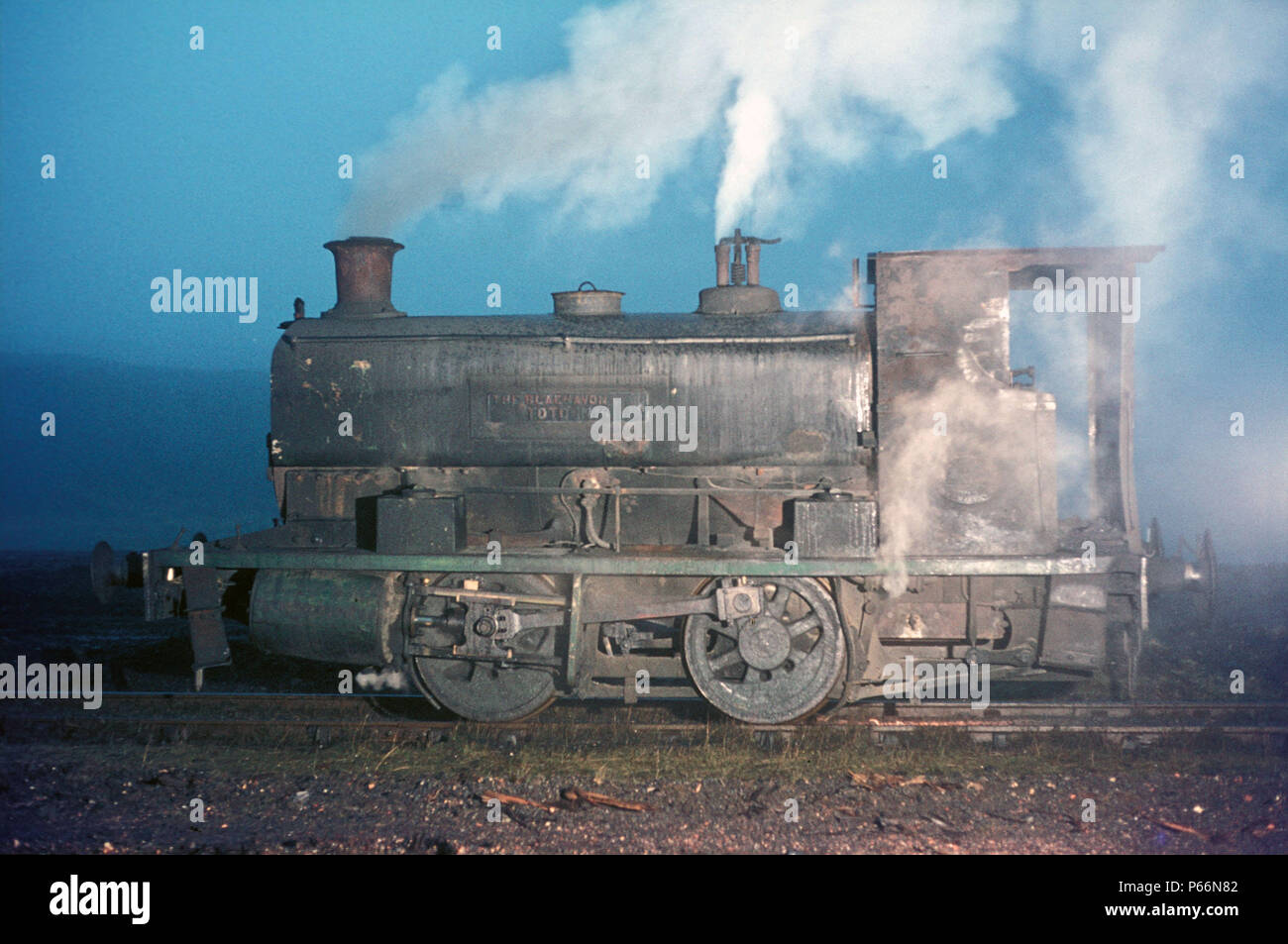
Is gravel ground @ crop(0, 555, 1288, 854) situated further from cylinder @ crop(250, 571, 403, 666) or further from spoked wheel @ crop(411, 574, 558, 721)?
cylinder @ crop(250, 571, 403, 666)

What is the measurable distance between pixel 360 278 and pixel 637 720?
4.78m

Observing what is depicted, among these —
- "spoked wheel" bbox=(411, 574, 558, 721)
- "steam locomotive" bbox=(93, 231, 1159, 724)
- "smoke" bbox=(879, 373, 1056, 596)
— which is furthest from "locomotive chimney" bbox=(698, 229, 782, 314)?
"spoked wheel" bbox=(411, 574, 558, 721)

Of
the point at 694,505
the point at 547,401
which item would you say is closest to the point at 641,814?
the point at 694,505

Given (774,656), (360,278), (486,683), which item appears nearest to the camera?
(774,656)

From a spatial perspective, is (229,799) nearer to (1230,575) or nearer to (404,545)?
(404,545)

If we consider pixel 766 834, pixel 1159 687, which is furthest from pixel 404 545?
pixel 1159 687

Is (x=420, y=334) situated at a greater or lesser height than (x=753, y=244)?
lesser

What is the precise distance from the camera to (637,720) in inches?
322

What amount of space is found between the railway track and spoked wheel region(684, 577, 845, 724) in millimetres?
229

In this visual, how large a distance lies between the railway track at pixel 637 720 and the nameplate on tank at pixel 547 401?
8.05 ft

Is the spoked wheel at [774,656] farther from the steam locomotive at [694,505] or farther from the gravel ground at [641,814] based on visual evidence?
the gravel ground at [641,814]

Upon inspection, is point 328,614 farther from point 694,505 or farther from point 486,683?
point 694,505
